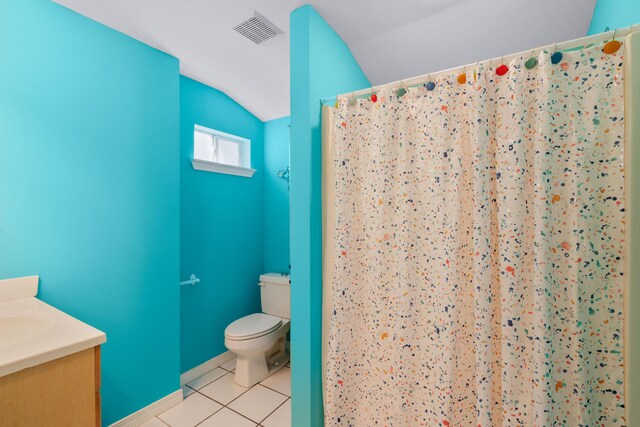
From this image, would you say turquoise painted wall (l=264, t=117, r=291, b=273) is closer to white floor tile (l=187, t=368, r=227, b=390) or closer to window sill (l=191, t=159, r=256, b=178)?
window sill (l=191, t=159, r=256, b=178)

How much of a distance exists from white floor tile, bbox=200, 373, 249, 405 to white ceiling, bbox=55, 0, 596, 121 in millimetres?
2436

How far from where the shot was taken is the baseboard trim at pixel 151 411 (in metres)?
1.73

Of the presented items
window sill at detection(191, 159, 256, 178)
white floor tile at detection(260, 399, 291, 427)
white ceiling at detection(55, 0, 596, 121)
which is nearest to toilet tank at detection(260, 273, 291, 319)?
white floor tile at detection(260, 399, 291, 427)

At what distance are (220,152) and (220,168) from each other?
0.80 feet

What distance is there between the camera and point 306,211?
1.48m

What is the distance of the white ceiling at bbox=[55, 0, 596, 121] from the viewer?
1.51 m

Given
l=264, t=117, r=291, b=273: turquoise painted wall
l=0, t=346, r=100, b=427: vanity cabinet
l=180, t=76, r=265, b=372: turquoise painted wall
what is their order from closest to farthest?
l=0, t=346, r=100, b=427: vanity cabinet
l=180, t=76, r=265, b=372: turquoise painted wall
l=264, t=117, r=291, b=273: turquoise painted wall

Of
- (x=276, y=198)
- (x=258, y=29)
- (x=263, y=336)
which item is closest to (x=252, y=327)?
(x=263, y=336)

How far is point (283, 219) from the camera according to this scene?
2857 mm

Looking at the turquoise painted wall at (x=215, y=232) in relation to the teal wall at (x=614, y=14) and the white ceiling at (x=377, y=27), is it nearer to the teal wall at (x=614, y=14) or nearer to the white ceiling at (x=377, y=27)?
the white ceiling at (x=377, y=27)

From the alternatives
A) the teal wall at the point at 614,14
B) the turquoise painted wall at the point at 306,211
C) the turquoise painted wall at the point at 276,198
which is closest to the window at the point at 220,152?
the turquoise painted wall at the point at 276,198

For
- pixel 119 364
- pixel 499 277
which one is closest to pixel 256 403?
pixel 119 364

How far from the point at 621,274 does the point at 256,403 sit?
7.03ft

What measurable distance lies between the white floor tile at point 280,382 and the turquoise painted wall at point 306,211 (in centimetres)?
71
